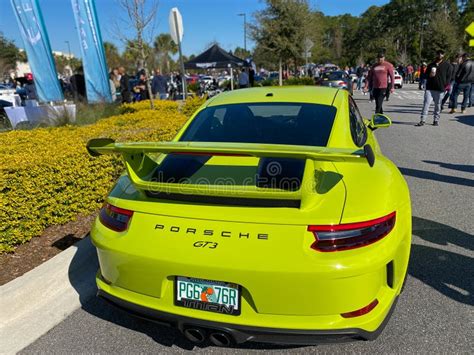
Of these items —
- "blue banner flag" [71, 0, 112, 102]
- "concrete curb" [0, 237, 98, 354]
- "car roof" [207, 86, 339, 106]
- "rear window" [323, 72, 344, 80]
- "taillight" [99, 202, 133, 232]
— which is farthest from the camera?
"rear window" [323, 72, 344, 80]

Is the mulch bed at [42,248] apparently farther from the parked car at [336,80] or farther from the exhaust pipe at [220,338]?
the parked car at [336,80]

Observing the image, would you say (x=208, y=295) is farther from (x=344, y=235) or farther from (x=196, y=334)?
(x=344, y=235)

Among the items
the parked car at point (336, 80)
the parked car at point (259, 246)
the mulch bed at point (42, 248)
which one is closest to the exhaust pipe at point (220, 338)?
the parked car at point (259, 246)

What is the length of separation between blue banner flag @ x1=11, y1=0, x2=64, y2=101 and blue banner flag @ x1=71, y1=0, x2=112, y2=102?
111 centimetres

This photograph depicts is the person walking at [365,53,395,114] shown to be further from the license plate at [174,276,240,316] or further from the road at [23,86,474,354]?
the license plate at [174,276,240,316]

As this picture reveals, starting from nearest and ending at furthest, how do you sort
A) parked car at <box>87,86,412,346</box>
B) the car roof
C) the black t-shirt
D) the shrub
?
parked car at <box>87,86,412,346</box> < the car roof < the shrub < the black t-shirt

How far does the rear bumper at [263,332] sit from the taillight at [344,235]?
0.42m

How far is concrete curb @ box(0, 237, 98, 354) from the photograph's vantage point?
8.79ft

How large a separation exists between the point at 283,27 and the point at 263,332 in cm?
2899

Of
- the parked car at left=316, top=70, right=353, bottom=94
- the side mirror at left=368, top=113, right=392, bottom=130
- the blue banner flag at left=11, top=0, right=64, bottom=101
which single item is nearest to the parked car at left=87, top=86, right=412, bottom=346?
the side mirror at left=368, top=113, right=392, bottom=130

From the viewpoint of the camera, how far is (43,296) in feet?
9.84

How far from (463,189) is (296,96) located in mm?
3327

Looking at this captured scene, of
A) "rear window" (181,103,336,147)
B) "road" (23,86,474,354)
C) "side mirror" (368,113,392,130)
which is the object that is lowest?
"road" (23,86,474,354)

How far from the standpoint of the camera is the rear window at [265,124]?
115 inches
